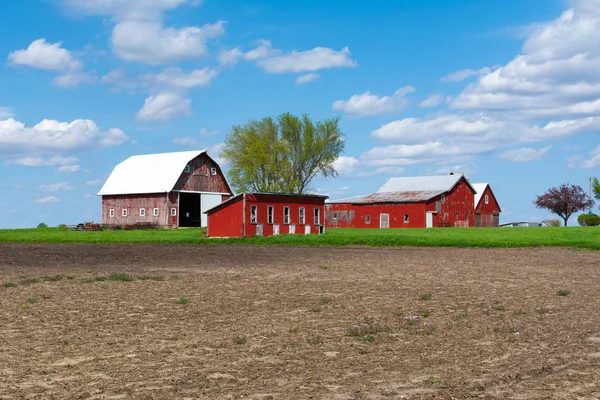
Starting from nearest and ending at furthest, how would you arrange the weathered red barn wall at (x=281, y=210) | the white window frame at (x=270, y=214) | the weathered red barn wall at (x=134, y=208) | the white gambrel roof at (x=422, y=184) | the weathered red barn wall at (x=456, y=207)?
the weathered red barn wall at (x=281, y=210)
the white window frame at (x=270, y=214)
the weathered red barn wall at (x=134, y=208)
the weathered red barn wall at (x=456, y=207)
the white gambrel roof at (x=422, y=184)

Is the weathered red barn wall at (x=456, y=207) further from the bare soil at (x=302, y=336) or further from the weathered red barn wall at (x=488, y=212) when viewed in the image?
the bare soil at (x=302, y=336)

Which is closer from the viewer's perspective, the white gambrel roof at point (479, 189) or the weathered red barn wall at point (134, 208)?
the weathered red barn wall at point (134, 208)

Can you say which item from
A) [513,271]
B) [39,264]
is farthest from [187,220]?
[513,271]

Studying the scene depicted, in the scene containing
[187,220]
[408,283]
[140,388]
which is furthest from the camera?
[187,220]

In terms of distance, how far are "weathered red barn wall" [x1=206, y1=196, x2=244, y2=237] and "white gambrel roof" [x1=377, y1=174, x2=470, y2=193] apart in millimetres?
36086

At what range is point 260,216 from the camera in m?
59.3

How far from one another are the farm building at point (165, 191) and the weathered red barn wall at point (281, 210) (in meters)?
23.0

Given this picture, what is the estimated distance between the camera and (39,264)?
102ft

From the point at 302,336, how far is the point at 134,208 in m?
75.4

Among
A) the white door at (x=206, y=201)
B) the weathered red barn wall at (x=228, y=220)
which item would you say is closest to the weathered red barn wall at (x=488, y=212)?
the white door at (x=206, y=201)

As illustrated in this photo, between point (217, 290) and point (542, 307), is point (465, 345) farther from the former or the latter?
point (217, 290)

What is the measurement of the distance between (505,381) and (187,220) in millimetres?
78808

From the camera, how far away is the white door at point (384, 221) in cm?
8819

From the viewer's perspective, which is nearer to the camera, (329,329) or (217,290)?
(329,329)
